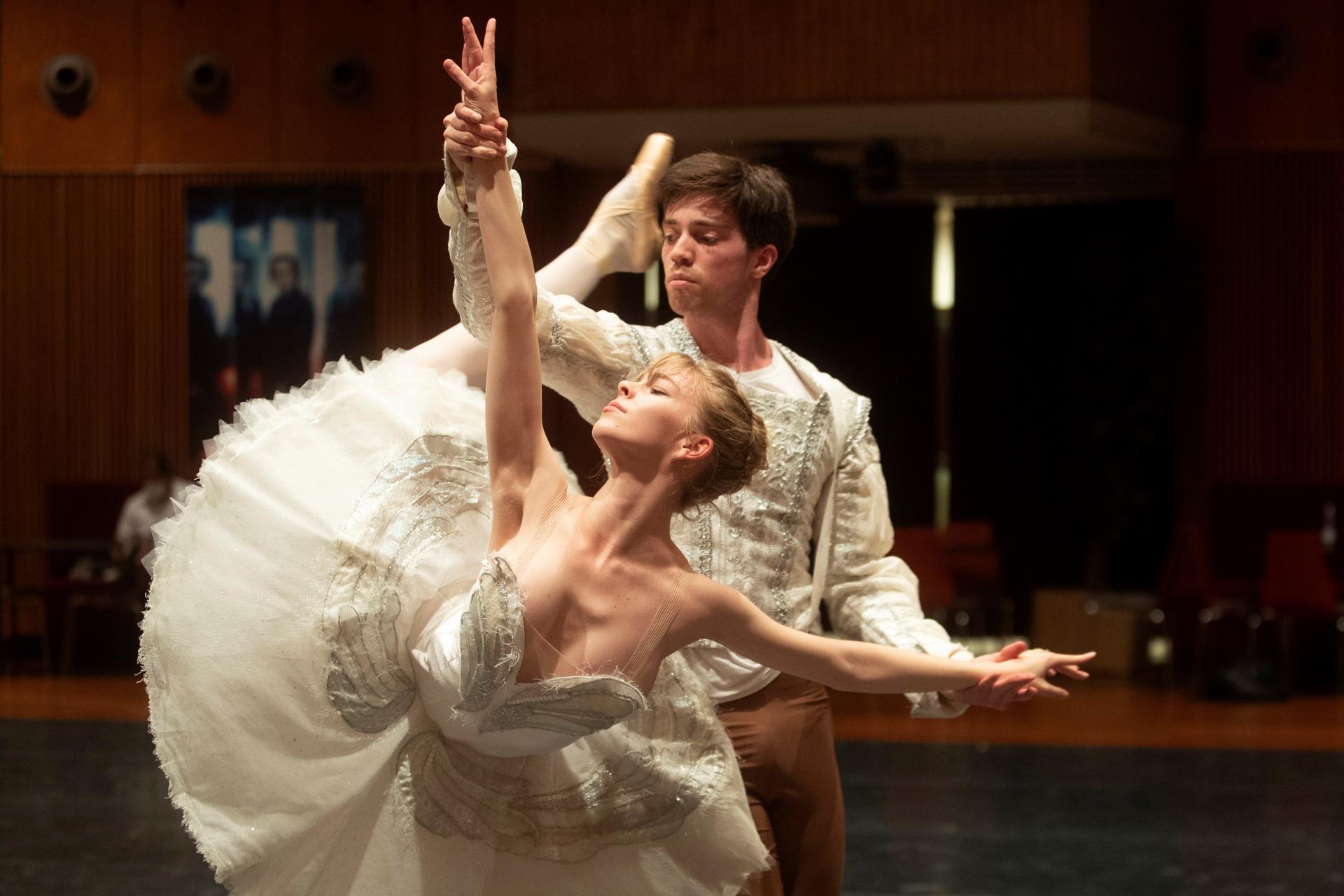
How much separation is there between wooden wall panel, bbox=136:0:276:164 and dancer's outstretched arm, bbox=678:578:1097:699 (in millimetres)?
8775

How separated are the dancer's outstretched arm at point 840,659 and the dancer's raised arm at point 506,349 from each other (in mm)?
259

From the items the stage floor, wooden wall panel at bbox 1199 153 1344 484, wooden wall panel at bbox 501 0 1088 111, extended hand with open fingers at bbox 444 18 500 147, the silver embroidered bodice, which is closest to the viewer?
the silver embroidered bodice

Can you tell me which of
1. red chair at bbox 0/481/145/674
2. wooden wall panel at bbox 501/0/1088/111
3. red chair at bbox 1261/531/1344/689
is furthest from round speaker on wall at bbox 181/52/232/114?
red chair at bbox 1261/531/1344/689

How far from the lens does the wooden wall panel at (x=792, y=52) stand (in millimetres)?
8133

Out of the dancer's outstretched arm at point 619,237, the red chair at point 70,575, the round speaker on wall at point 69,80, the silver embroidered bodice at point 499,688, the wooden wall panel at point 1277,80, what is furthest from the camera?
the round speaker on wall at point 69,80

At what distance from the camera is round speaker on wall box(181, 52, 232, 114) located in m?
10.3

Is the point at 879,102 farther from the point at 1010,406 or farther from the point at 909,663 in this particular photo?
the point at 909,663

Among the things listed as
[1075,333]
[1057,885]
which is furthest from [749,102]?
[1057,885]

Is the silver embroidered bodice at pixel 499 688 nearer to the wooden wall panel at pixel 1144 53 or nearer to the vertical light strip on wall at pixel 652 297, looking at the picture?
the wooden wall panel at pixel 1144 53

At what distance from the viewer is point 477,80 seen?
216cm

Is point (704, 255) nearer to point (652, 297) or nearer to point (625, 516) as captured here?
point (625, 516)

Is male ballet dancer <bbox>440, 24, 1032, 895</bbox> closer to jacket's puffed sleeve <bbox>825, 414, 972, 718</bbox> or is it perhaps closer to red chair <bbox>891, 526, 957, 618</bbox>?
jacket's puffed sleeve <bbox>825, 414, 972, 718</bbox>

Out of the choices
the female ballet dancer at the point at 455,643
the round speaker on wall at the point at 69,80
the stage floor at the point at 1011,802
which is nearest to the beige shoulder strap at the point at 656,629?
the female ballet dancer at the point at 455,643

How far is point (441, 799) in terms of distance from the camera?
222 cm
